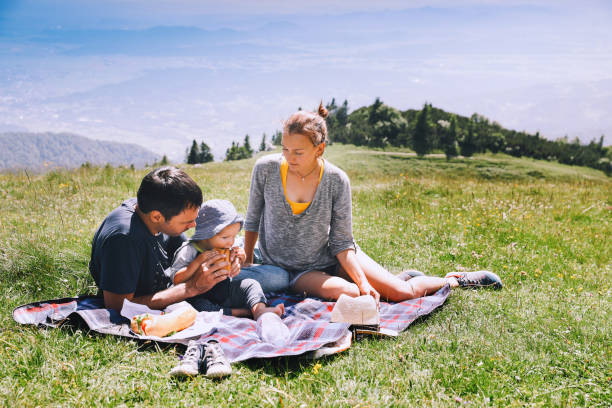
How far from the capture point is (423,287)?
211 inches

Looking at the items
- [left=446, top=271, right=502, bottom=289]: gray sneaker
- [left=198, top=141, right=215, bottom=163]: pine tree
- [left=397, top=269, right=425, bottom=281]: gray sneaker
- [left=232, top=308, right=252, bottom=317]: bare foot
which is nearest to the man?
[left=232, top=308, right=252, bottom=317]: bare foot

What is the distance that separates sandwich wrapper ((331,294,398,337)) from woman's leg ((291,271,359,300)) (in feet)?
1.86

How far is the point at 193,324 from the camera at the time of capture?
13.9 feet

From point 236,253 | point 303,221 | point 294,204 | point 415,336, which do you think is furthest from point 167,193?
point 415,336

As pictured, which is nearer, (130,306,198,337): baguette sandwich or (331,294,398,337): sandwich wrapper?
(130,306,198,337): baguette sandwich

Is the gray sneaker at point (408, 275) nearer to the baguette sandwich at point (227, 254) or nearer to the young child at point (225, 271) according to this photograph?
the young child at point (225, 271)

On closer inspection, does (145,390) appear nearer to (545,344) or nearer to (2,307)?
(2,307)

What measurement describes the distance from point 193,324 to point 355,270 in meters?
2.05

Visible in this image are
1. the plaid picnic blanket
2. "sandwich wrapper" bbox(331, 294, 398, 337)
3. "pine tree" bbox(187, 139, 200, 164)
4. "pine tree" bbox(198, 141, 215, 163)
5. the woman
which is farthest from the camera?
"pine tree" bbox(198, 141, 215, 163)

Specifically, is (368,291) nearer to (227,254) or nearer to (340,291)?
(340,291)

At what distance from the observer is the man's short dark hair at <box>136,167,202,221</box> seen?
3982 mm

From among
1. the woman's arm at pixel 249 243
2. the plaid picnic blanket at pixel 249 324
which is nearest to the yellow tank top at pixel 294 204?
the woman's arm at pixel 249 243

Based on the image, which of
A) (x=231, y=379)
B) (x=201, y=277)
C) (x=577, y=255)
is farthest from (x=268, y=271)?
(x=577, y=255)

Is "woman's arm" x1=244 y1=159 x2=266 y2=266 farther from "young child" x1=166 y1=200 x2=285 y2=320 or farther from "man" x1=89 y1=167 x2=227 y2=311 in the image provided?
"man" x1=89 y1=167 x2=227 y2=311
